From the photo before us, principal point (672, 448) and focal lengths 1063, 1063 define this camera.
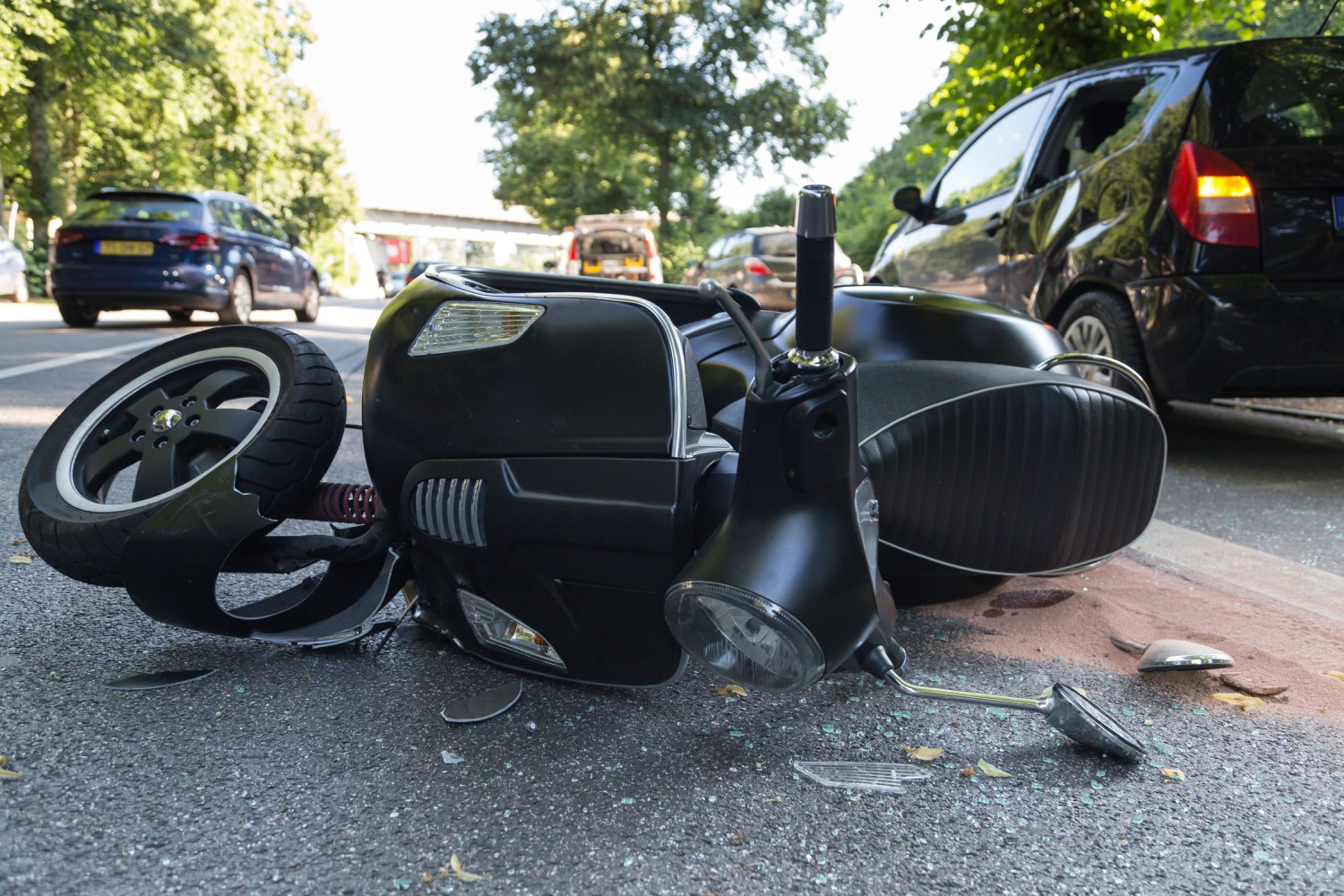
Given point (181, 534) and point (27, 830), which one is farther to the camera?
point (181, 534)

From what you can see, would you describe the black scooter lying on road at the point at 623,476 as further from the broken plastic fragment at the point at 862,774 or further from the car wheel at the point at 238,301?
the car wheel at the point at 238,301

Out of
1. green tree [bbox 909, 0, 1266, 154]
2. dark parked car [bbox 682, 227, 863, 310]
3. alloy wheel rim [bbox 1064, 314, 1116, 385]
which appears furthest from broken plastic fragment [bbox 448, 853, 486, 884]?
dark parked car [bbox 682, 227, 863, 310]

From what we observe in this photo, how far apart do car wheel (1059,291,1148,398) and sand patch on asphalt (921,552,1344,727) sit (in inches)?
55.4

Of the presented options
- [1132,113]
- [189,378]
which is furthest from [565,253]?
[189,378]

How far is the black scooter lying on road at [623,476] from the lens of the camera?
155 centimetres

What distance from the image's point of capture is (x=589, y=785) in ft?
5.75

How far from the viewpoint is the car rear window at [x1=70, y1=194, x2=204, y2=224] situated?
11961mm

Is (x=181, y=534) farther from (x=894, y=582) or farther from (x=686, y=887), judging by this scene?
(x=894, y=582)

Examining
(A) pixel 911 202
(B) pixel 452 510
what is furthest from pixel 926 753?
(A) pixel 911 202

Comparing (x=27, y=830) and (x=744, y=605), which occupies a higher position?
(x=744, y=605)

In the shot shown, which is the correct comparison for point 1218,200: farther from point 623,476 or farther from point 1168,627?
point 623,476

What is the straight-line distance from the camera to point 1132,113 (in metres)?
4.61

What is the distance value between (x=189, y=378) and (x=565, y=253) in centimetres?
2214

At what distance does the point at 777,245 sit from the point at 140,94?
719 inches
